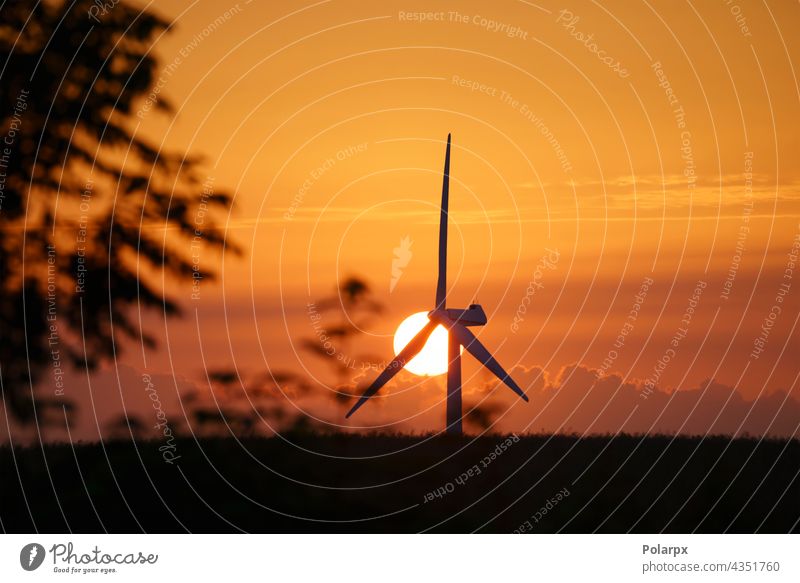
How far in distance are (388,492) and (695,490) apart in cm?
839

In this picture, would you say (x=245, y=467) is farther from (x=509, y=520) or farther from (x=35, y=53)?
(x=35, y=53)

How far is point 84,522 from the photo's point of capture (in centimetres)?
3544

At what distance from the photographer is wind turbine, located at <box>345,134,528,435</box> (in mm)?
46812

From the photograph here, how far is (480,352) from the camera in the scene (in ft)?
159

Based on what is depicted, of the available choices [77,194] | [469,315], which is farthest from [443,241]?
[77,194]

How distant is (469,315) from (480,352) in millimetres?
1444

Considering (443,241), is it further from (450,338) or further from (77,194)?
(77,194)

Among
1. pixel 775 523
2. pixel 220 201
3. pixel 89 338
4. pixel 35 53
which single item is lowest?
pixel 775 523
